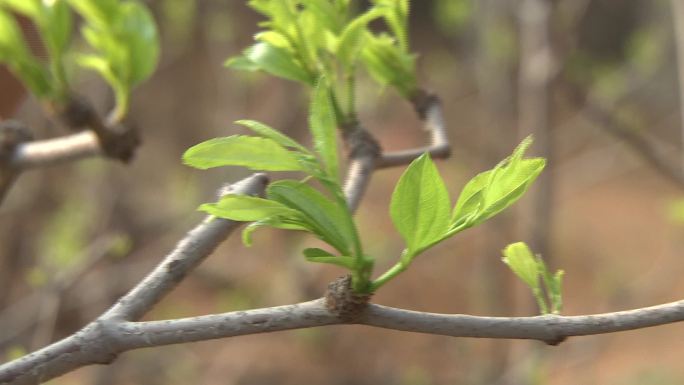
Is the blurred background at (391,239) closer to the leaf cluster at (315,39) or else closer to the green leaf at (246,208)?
the leaf cluster at (315,39)

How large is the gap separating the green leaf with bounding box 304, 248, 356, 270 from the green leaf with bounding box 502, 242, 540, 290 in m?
0.08

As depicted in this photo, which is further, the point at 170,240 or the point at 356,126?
the point at 170,240

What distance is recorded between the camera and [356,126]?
1.53 feet

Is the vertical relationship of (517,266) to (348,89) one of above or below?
below

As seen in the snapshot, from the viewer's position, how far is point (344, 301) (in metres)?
0.31

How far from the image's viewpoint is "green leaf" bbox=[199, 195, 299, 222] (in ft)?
0.96

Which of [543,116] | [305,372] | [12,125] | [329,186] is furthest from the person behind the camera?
[305,372]

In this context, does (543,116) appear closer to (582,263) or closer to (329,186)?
(329,186)

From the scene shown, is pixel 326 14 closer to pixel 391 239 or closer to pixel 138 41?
pixel 138 41

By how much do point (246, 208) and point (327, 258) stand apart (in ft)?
0.12

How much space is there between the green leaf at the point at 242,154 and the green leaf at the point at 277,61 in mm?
126

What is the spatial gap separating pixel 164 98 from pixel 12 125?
2366 millimetres

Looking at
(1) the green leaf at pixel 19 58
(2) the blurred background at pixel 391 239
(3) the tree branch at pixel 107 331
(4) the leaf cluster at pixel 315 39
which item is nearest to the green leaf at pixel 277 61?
(4) the leaf cluster at pixel 315 39

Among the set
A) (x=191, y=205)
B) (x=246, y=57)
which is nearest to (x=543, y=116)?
(x=191, y=205)
